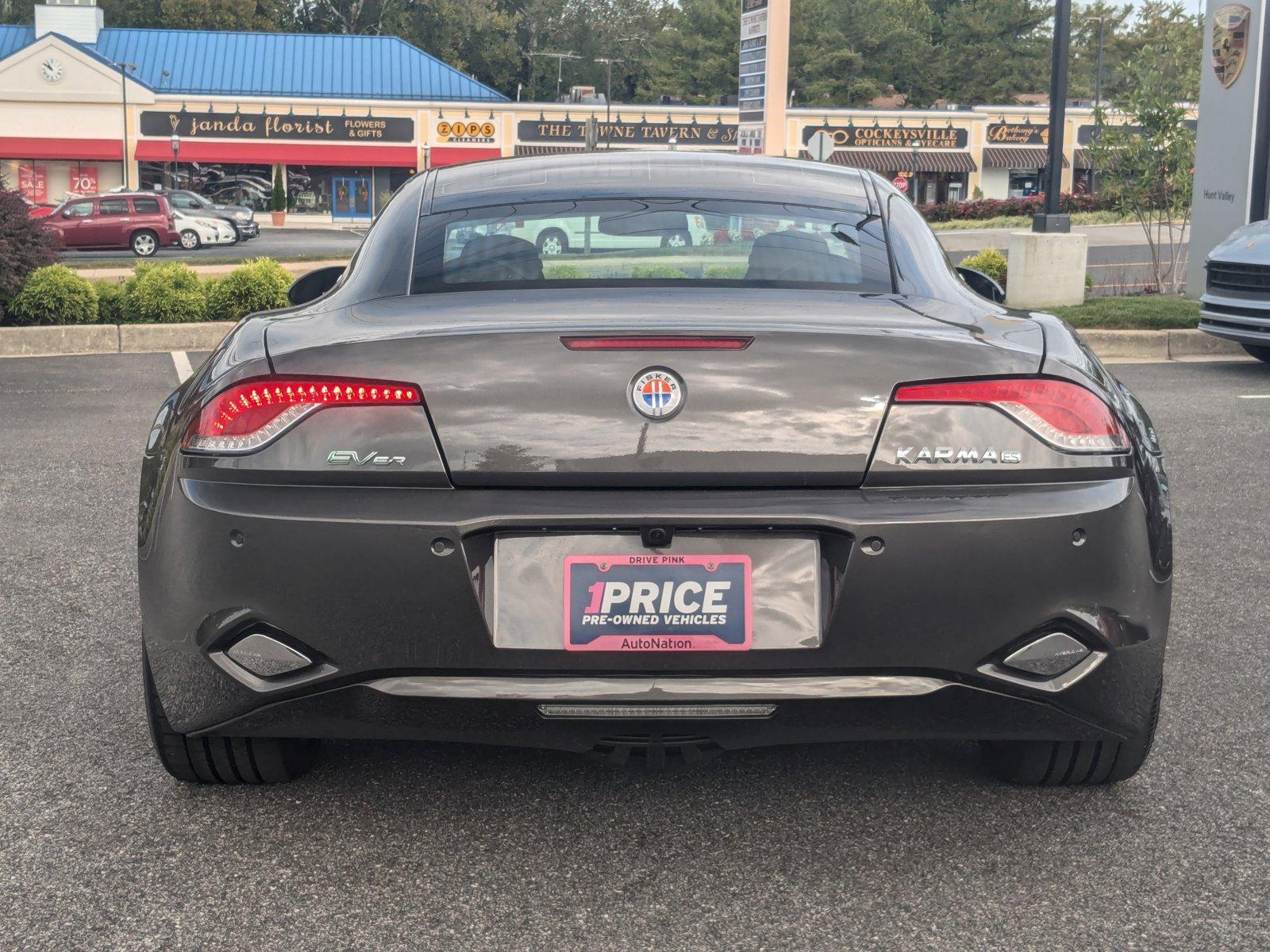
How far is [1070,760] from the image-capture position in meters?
3.39

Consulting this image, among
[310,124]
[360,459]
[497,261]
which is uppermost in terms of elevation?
[310,124]

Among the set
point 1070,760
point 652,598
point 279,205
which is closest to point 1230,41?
point 1070,760

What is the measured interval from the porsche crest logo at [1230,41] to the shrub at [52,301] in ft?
39.7

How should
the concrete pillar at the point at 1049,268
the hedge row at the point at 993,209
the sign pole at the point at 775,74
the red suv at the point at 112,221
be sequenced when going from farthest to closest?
the hedge row at the point at 993,209 → the red suv at the point at 112,221 → the sign pole at the point at 775,74 → the concrete pillar at the point at 1049,268

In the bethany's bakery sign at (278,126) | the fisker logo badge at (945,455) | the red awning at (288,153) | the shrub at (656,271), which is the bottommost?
the fisker logo badge at (945,455)

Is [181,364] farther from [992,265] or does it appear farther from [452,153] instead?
[452,153]

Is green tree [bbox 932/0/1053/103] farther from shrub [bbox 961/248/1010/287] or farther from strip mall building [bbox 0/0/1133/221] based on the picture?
shrub [bbox 961/248/1010/287]

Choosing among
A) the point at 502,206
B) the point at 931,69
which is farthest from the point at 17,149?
the point at 502,206

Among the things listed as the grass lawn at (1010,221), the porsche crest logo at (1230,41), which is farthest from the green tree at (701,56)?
the porsche crest logo at (1230,41)

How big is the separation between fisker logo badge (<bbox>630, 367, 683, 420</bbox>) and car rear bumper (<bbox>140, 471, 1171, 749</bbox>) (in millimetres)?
155

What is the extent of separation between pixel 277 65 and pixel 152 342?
2301 inches

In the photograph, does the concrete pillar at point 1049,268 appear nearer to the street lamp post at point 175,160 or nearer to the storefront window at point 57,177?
the storefront window at point 57,177

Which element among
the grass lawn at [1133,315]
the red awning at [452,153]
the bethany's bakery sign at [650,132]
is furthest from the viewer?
the bethany's bakery sign at [650,132]

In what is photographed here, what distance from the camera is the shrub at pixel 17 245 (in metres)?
14.0
